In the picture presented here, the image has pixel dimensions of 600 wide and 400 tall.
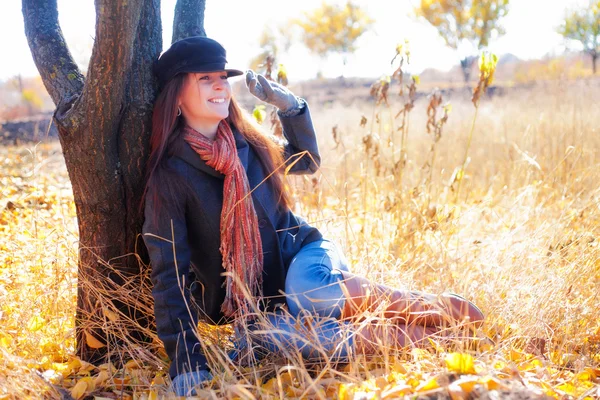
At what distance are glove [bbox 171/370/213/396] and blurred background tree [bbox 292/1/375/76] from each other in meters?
36.3

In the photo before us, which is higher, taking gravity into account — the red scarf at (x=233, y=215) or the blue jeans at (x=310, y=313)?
the red scarf at (x=233, y=215)

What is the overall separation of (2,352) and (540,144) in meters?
4.62

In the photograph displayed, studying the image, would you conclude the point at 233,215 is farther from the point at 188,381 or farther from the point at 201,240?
the point at 188,381

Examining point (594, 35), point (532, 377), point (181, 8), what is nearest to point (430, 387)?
point (532, 377)

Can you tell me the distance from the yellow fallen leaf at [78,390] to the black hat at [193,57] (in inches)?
47.2

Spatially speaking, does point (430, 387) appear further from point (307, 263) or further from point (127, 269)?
point (127, 269)

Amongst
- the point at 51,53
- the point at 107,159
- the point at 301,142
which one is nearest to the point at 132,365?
the point at 107,159

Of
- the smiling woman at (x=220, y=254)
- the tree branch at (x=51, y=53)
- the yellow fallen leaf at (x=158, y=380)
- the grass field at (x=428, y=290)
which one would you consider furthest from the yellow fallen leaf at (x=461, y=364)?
the tree branch at (x=51, y=53)

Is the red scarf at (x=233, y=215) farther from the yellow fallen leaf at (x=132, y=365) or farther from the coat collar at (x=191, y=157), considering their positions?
the yellow fallen leaf at (x=132, y=365)

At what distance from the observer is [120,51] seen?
223 centimetres

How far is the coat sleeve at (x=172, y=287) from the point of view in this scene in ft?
7.18

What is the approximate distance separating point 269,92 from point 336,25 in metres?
36.4

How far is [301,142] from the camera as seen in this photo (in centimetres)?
277

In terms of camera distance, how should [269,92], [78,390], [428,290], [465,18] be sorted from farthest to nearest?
[465,18] < [428,290] < [269,92] < [78,390]
